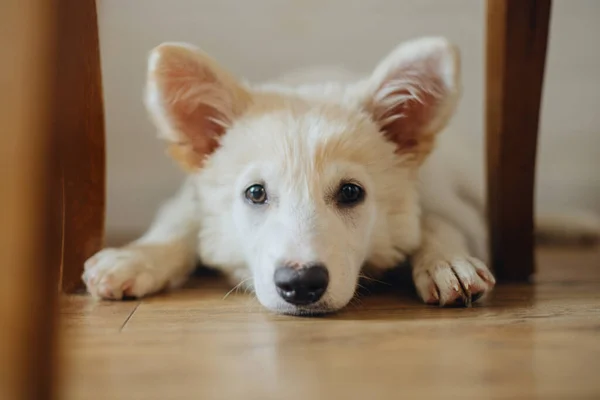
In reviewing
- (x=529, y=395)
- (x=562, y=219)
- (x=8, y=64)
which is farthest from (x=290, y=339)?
(x=562, y=219)

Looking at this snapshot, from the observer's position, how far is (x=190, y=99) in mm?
1652

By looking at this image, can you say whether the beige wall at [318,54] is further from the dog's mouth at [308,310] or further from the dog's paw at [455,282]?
the dog's mouth at [308,310]

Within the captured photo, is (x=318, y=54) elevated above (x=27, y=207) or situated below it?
above

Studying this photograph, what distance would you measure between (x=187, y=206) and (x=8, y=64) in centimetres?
122

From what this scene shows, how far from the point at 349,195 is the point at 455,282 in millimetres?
297

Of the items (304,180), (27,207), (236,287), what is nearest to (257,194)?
(304,180)

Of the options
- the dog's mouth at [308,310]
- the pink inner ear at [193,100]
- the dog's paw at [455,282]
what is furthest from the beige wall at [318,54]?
the dog's mouth at [308,310]

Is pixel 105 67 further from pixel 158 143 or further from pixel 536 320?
pixel 536 320

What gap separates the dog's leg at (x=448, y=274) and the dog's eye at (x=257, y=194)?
1.29 ft

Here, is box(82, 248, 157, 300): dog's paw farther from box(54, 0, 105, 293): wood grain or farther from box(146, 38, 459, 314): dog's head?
box(146, 38, 459, 314): dog's head

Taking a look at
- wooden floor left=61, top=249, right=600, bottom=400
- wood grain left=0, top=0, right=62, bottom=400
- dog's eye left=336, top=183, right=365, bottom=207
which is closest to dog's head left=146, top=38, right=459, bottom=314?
dog's eye left=336, top=183, right=365, bottom=207

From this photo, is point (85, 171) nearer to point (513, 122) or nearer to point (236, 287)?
point (236, 287)

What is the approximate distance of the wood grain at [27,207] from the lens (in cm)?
70

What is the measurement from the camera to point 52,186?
2.43 feet
